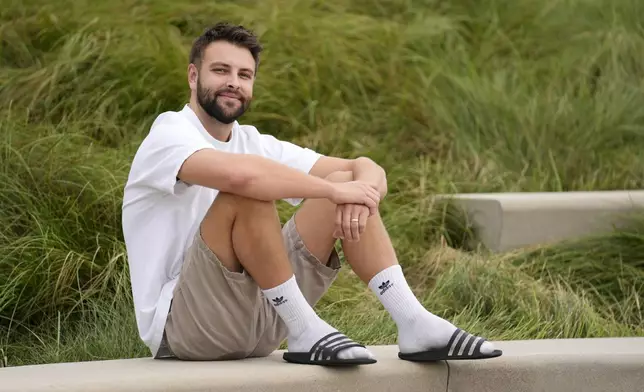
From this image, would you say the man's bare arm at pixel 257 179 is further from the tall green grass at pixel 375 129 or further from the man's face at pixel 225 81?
the tall green grass at pixel 375 129

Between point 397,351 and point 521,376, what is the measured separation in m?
0.39

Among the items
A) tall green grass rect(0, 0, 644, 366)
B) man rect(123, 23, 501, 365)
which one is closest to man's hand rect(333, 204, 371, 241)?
man rect(123, 23, 501, 365)

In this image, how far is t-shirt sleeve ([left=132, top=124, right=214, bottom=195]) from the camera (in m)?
3.56

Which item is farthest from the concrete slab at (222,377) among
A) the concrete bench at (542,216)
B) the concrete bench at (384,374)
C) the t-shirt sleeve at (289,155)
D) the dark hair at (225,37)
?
the concrete bench at (542,216)

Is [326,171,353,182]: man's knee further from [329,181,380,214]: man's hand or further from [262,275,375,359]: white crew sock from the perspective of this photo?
[262,275,375,359]: white crew sock

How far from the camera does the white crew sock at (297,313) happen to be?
3.58 m

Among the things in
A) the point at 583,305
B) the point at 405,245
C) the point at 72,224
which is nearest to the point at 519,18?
the point at 405,245

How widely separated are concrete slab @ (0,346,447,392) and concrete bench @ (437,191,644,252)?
2.18 metres

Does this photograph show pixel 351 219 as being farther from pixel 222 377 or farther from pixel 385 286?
pixel 222 377

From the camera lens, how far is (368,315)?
494cm

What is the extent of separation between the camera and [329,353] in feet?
11.6

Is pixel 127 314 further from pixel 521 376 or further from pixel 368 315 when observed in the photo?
pixel 521 376

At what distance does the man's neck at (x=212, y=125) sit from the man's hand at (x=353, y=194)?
431 millimetres

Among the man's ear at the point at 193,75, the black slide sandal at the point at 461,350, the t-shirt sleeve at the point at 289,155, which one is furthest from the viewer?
the t-shirt sleeve at the point at 289,155
